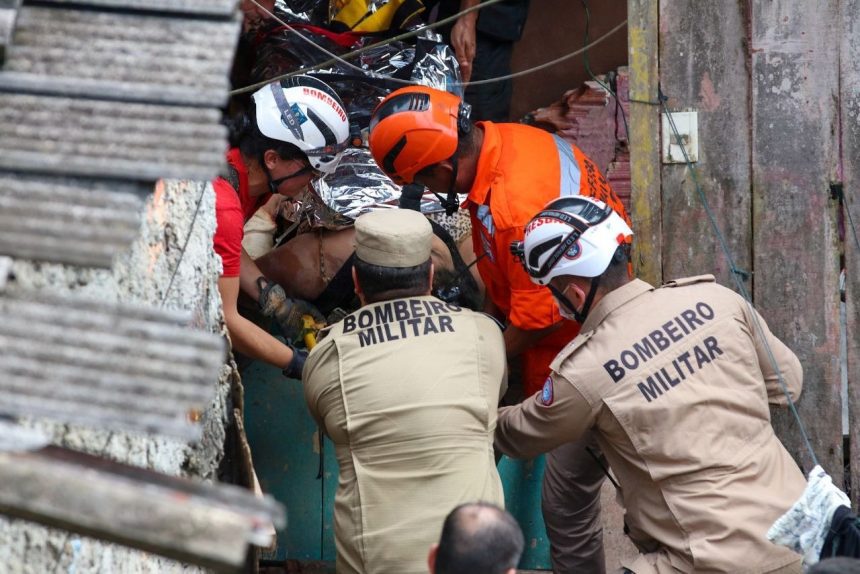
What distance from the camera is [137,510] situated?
1591mm

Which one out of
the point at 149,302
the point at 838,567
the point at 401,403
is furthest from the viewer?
the point at 401,403

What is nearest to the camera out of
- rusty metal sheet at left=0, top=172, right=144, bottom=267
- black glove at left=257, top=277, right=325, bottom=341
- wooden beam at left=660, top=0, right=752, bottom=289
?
rusty metal sheet at left=0, top=172, right=144, bottom=267

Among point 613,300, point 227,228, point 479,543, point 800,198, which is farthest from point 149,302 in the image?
point 800,198

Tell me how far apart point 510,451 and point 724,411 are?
0.72 metres

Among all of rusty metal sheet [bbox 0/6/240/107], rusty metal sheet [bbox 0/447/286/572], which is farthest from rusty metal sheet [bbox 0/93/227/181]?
rusty metal sheet [bbox 0/447/286/572]

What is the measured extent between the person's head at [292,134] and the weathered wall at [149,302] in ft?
3.42

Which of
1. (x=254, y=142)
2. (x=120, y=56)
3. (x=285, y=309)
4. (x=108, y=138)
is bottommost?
(x=285, y=309)

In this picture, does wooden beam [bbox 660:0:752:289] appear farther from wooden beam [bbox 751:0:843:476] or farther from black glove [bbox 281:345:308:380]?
black glove [bbox 281:345:308:380]

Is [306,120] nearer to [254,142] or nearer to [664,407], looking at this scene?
[254,142]

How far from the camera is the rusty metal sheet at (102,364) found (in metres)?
1.73

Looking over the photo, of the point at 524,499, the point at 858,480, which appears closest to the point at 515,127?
the point at 524,499

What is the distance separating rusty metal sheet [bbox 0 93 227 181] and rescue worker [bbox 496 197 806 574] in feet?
6.21

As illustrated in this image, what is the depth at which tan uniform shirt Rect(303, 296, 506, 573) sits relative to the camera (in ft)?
11.6

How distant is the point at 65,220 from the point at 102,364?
0.30 meters
